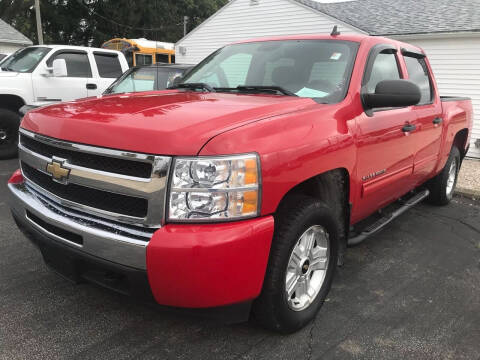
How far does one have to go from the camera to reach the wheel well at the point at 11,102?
7.21 m

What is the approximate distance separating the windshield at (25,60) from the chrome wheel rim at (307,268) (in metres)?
6.68

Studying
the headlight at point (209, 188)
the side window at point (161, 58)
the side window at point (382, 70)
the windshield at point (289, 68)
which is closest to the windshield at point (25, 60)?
the windshield at point (289, 68)

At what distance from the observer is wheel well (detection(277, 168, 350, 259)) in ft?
8.69

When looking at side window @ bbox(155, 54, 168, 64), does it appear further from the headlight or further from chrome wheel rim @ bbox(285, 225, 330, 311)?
the headlight

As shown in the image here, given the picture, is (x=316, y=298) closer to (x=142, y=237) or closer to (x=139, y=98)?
(x=142, y=237)

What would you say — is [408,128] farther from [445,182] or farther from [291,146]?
[445,182]

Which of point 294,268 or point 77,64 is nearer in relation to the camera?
point 294,268

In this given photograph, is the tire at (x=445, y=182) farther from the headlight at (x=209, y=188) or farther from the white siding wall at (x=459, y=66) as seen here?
the white siding wall at (x=459, y=66)

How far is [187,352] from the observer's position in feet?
7.72

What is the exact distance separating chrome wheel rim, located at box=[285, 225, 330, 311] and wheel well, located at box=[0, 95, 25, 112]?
6.53 metres

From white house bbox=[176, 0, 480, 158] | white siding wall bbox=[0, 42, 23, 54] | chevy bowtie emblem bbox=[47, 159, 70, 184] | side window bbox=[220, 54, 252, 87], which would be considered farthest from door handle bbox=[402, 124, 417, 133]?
white siding wall bbox=[0, 42, 23, 54]

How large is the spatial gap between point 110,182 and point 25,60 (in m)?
6.80

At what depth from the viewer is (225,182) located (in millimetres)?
1958

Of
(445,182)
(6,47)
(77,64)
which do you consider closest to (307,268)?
(445,182)
